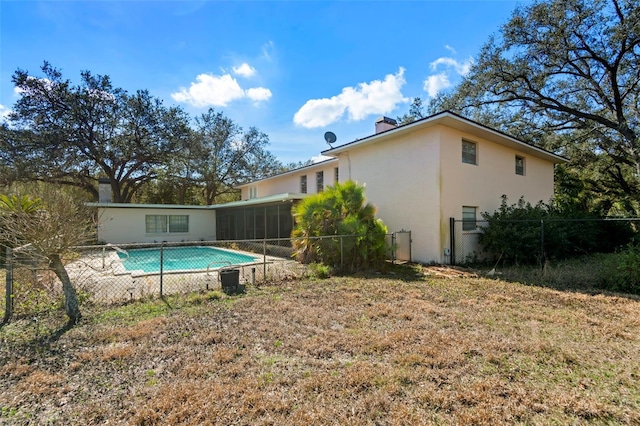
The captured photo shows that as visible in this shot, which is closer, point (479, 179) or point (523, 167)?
point (479, 179)

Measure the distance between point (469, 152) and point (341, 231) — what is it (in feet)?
19.0

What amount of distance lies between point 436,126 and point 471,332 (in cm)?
747

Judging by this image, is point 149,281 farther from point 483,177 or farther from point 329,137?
point 483,177

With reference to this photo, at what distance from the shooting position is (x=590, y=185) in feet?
70.0

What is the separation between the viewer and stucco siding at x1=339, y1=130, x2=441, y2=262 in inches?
400

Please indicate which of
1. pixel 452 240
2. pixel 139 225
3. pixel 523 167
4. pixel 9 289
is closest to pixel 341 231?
pixel 452 240

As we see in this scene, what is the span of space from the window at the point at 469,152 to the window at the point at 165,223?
17.5 meters

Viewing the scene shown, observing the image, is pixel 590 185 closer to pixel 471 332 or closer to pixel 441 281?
pixel 441 281

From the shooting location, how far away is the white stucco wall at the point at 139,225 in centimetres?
1816

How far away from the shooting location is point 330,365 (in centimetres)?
327

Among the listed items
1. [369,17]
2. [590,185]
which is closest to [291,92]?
[369,17]

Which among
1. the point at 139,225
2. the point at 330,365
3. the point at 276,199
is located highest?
the point at 276,199

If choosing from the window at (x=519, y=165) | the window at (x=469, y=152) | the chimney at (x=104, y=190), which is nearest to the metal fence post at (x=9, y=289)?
the window at (x=469, y=152)

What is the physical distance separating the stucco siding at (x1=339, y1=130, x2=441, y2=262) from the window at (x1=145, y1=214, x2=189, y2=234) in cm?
1355
